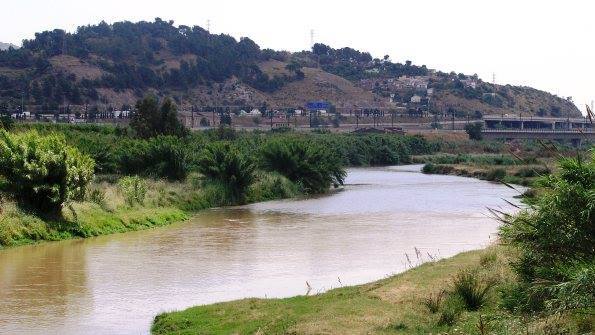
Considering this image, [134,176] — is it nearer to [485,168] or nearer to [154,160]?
[154,160]

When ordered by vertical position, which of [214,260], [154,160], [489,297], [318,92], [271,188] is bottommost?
[214,260]

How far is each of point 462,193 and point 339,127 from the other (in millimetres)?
75982

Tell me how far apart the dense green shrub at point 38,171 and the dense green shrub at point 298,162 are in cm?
2517

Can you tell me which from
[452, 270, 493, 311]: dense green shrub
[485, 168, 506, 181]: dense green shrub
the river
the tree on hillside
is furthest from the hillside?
[452, 270, 493, 311]: dense green shrub

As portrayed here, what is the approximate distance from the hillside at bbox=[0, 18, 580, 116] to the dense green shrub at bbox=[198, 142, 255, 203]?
72148mm

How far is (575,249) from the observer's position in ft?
37.9

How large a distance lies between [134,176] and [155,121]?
676 inches

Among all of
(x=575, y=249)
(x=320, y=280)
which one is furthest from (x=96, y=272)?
(x=575, y=249)

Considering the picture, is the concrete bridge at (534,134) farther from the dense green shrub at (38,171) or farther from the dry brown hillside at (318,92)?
the dense green shrub at (38,171)

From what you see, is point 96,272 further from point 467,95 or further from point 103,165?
point 467,95

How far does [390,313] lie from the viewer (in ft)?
48.0

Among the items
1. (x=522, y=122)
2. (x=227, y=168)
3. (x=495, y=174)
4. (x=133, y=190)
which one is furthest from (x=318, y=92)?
(x=133, y=190)

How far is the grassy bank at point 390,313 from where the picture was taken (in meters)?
12.3

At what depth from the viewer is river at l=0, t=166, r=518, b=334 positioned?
18.5 meters
